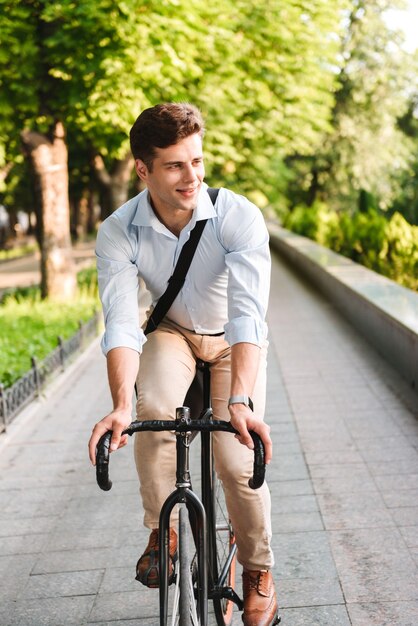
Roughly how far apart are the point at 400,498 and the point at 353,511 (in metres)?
0.35

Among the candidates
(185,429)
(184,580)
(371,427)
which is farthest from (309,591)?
(371,427)

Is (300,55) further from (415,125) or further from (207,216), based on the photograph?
(415,125)

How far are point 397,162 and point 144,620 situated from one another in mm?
34692

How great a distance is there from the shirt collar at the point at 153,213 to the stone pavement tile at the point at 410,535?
7.72 ft

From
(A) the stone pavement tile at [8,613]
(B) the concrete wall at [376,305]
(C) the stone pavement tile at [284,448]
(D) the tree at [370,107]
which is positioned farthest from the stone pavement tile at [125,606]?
(D) the tree at [370,107]

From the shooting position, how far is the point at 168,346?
11.1 ft

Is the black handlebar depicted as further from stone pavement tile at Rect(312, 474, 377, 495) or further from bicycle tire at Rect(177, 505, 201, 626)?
stone pavement tile at Rect(312, 474, 377, 495)

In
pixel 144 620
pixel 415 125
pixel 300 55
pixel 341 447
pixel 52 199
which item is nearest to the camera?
Result: pixel 144 620

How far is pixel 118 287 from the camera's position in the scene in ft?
10.5

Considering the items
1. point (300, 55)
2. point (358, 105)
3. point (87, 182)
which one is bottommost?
point (87, 182)

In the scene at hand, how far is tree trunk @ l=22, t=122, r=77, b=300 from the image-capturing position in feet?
48.9

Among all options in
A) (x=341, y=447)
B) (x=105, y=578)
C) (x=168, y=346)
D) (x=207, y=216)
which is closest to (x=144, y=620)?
(x=105, y=578)

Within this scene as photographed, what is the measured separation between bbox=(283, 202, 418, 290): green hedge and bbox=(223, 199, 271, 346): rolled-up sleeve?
1264 cm

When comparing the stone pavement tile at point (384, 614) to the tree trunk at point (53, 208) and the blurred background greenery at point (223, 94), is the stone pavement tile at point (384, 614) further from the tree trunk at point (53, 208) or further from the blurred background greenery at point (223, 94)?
the tree trunk at point (53, 208)
